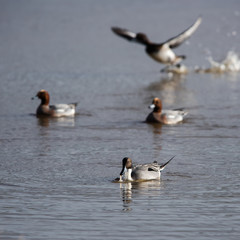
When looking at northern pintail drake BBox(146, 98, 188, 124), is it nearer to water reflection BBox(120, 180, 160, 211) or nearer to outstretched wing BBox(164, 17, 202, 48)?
Result: water reflection BBox(120, 180, 160, 211)

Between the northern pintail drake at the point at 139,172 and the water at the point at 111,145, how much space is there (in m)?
0.12

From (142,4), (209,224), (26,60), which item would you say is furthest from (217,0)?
(209,224)

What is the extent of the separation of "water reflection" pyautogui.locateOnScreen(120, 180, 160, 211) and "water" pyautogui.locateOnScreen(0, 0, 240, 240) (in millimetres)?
13

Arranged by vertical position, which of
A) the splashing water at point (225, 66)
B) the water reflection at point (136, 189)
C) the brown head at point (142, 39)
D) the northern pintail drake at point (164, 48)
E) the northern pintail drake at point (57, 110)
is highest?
the brown head at point (142, 39)

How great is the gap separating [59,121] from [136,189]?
6344 mm

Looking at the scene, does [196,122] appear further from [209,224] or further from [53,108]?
[209,224]

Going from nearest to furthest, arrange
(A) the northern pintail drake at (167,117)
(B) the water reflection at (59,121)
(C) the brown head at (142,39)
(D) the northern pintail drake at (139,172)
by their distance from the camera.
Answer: (D) the northern pintail drake at (139,172) < (A) the northern pintail drake at (167,117) < (B) the water reflection at (59,121) < (C) the brown head at (142,39)

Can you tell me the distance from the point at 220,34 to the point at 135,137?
20.6 metres

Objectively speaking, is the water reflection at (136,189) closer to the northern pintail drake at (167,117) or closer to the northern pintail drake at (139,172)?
the northern pintail drake at (139,172)

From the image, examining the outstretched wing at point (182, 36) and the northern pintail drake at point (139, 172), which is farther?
the outstretched wing at point (182, 36)

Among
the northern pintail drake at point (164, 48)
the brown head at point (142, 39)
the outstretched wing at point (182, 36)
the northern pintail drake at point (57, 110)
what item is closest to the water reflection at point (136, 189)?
the northern pintail drake at point (57, 110)

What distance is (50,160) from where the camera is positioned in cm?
1215

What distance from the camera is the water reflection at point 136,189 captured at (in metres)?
9.70

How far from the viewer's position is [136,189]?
33.9ft
